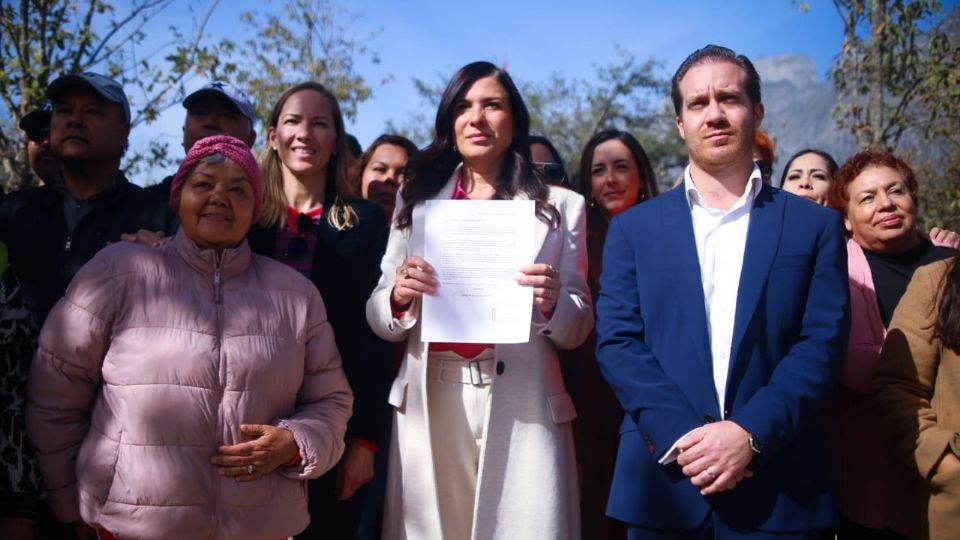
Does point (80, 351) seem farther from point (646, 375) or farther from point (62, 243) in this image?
point (646, 375)

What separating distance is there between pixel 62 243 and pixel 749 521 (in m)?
3.04

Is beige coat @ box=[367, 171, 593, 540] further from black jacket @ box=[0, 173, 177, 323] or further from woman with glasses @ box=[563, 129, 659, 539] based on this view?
black jacket @ box=[0, 173, 177, 323]

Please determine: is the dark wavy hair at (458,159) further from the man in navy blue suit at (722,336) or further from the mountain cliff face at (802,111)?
the mountain cliff face at (802,111)

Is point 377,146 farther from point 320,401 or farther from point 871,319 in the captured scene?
point 871,319

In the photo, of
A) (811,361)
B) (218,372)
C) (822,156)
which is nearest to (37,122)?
(218,372)

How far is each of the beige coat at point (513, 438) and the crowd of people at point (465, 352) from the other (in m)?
0.01

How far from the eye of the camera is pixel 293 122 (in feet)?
13.2

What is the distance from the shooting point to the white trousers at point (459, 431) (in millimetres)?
3287

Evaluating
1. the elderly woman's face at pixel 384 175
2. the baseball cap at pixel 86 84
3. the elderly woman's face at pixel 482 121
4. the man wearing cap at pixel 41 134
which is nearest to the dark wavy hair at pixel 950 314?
the elderly woman's face at pixel 482 121

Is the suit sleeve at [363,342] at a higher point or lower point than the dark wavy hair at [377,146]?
lower

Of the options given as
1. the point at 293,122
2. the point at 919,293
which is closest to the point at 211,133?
the point at 293,122

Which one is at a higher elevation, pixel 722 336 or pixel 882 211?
pixel 882 211

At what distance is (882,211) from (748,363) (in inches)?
67.1

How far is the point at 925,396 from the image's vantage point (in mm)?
3127
